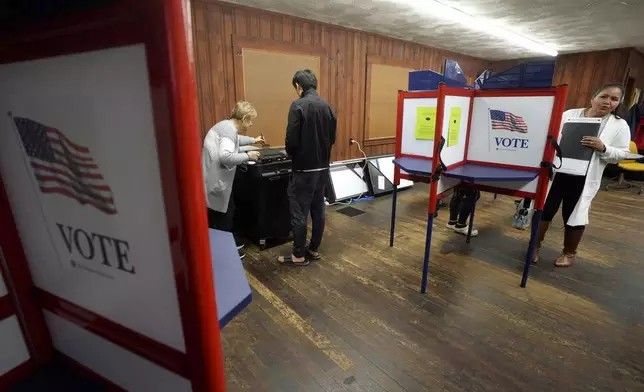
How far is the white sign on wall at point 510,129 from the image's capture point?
85.6 inches

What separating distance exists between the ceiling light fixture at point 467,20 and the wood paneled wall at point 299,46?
1.19 m

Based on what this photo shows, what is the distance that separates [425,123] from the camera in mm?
2629

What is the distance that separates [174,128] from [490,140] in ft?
8.46

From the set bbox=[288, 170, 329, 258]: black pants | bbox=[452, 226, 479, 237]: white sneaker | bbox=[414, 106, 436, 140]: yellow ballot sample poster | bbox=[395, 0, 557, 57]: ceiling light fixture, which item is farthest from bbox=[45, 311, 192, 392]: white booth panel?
bbox=[395, 0, 557, 57]: ceiling light fixture

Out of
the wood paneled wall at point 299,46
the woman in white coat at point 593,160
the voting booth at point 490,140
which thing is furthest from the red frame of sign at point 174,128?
the wood paneled wall at point 299,46

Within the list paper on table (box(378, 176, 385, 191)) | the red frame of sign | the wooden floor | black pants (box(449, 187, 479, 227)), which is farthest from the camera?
paper on table (box(378, 176, 385, 191))

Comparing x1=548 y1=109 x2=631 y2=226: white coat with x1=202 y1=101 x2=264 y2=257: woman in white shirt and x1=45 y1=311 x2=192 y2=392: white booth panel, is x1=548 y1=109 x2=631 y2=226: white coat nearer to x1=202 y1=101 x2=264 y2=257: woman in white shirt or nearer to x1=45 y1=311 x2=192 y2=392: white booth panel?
x1=202 y1=101 x2=264 y2=257: woman in white shirt

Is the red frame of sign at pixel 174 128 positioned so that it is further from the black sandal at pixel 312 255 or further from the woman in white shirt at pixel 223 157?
the black sandal at pixel 312 255

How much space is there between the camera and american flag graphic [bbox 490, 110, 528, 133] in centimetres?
224

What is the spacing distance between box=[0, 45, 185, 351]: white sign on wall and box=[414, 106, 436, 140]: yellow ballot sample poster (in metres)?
2.49

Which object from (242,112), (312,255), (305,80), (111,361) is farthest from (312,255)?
(111,361)

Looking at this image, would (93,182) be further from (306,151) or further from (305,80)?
(305,80)

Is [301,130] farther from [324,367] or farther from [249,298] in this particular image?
[249,298]

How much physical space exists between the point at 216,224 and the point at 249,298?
7.06ft
